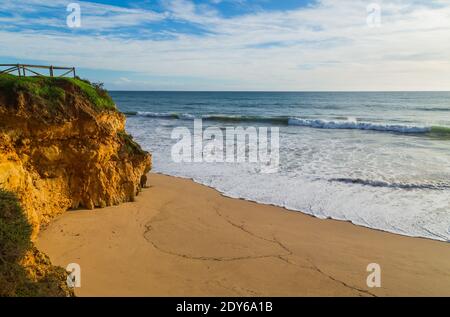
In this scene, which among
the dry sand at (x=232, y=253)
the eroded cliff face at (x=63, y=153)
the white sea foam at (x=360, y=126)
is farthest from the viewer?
the white sea foam at (x=360, y=126)

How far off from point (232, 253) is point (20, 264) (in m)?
4.35

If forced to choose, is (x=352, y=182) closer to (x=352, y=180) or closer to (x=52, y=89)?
(x=352, y=180)

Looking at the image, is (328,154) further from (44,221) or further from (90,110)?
(44,221)

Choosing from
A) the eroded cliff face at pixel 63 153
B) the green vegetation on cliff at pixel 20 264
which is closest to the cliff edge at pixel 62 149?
the eroded cliff face at pixel 63 153

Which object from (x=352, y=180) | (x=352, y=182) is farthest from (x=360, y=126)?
(x=352, y=182)

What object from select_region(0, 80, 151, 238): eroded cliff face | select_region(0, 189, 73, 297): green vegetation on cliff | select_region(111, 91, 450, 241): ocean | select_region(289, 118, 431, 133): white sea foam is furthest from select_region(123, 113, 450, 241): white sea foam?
select_region(289, 118, 431, 133): white sea foam

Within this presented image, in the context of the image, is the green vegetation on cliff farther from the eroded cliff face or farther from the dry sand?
the eroded cliff face

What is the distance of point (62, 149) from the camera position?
33.6ft

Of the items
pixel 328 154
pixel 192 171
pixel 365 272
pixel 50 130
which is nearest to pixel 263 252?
pixel 365 272

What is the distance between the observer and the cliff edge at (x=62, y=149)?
28.7 ft

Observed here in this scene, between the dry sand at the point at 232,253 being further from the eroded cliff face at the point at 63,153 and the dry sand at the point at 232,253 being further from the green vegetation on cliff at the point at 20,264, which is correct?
the green vegetation on cliff at the point at 20,264

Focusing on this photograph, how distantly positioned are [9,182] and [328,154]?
16346 mm

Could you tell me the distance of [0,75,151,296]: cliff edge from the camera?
8734mm

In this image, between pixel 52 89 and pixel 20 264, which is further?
pixel 52 89
